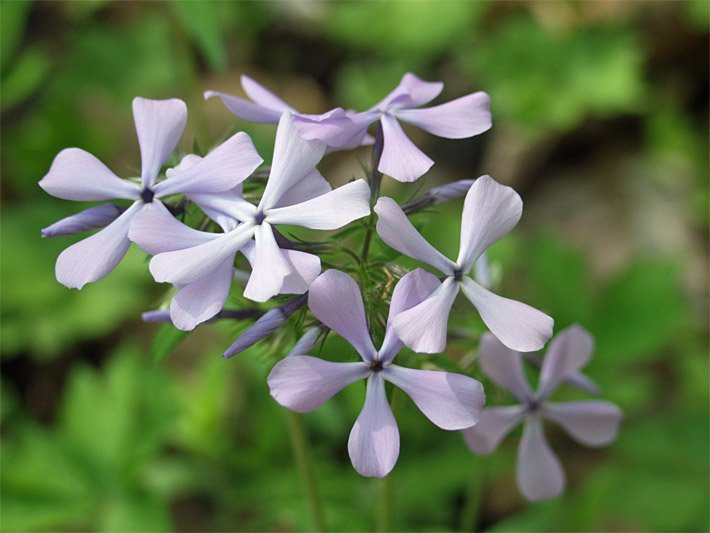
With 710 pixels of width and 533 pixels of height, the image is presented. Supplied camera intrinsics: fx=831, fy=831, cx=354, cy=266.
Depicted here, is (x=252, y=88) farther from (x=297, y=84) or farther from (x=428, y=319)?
(x=297, y=84)

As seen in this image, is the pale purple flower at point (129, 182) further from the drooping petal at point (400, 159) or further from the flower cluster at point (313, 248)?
the drooping petal at point (400, 159)

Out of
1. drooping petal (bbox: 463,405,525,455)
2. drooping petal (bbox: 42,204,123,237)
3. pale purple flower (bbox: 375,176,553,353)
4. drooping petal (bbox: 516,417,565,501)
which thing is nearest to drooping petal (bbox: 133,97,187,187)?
drooping petal (bbox: 42,204,123,237)

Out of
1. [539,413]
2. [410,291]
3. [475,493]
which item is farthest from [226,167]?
[475,493]

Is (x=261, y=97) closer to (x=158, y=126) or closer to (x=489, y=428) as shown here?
(x=158, y=126)

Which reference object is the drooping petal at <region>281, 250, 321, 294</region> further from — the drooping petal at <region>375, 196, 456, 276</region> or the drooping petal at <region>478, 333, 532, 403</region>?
the drooping petal at <region>478, 333, 532, 403</region>

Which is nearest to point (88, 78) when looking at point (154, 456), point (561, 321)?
point (154, 456)

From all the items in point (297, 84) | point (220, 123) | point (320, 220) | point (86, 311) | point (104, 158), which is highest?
point (297, 84)

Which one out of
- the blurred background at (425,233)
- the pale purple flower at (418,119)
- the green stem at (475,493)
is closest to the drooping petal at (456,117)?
the pale purple flower at (418,119)
